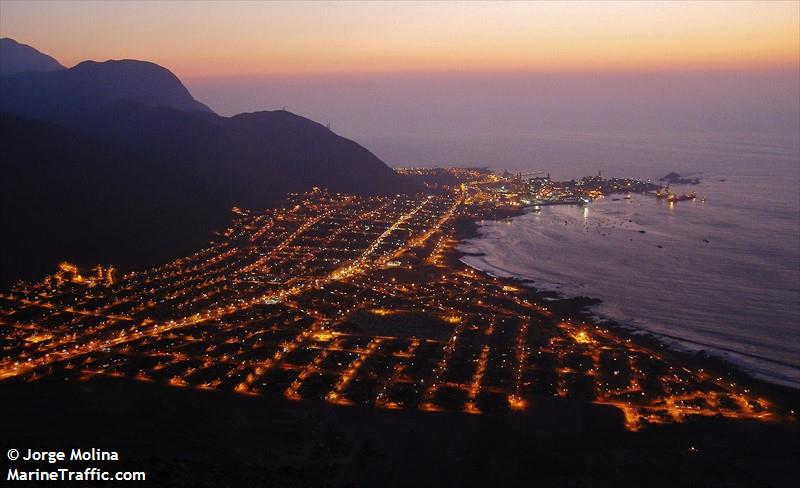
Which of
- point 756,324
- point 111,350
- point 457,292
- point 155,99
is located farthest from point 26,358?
point 155,99

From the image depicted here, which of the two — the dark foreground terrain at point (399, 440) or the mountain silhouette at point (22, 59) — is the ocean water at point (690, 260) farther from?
the mountain silhouette at point (22, 59)

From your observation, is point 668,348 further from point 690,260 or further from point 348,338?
point 690,260

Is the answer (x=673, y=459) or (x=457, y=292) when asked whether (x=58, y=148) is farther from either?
(x=673, y=459)

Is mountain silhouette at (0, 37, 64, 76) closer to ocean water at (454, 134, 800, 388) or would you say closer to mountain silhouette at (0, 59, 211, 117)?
mountain silhouette at (0, 59, 211, 117)

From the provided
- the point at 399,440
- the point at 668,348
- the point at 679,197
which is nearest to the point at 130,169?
the point at 399,440

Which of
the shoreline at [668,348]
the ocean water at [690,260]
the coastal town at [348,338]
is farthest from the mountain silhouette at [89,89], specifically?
the shoreline at [668,348]

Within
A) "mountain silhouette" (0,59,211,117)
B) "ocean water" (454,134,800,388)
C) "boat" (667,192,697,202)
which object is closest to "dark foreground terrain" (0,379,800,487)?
"ocean water" (454,134,800,388)
